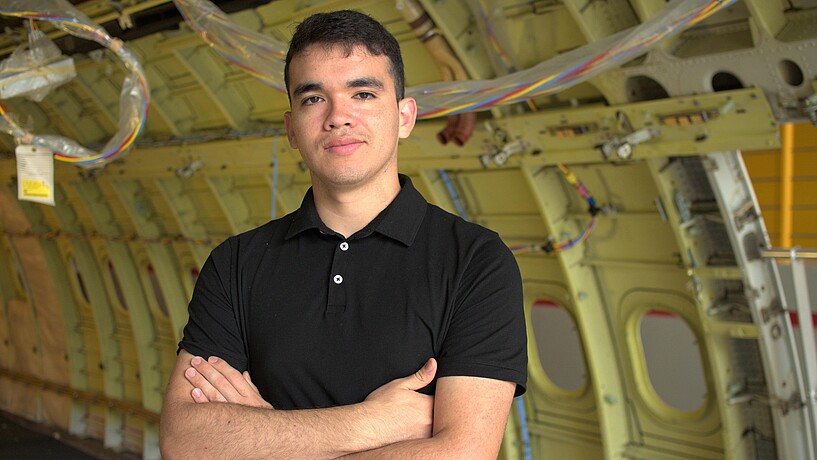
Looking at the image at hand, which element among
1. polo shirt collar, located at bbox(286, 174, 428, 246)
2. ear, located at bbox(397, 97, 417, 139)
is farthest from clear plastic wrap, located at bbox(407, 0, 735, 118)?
polo shirt collar, located at bbox(286, 174, 428, 246)

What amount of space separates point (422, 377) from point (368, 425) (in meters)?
0.22

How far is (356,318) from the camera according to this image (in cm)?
253

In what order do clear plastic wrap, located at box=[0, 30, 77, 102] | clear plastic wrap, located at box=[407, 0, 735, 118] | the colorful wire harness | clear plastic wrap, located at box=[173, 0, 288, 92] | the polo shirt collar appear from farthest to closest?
1. the colorful wire harness
2. clear plastic wrap, located at box=[0, 30, 77, 102]
3. clear plastic wrap, located at box=[173, 0, 288, 92]
4. clear plastic wrap, located at box=[407, 0, 735, 118]
5. the polo shirt collar

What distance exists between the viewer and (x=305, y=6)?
634 centimetres

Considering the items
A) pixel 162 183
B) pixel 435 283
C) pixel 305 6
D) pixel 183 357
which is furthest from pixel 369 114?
pixel 162 183

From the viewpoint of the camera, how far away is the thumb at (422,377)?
2.47m

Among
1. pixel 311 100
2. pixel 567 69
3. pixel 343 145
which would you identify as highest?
pixel 567 69

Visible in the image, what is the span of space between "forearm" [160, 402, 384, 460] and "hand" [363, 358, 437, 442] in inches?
1.9

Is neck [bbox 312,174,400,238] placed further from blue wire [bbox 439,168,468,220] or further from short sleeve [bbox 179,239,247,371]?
blue wire [bbox 439,168,468,220]

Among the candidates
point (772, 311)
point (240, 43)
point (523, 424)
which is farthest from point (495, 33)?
point (523, 424)

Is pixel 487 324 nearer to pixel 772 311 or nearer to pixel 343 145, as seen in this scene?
pixel 343 145

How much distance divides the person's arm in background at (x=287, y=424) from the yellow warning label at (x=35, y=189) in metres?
3.14

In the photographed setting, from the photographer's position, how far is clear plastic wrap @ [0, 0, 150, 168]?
5301 mm

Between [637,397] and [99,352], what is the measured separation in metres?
8.39
